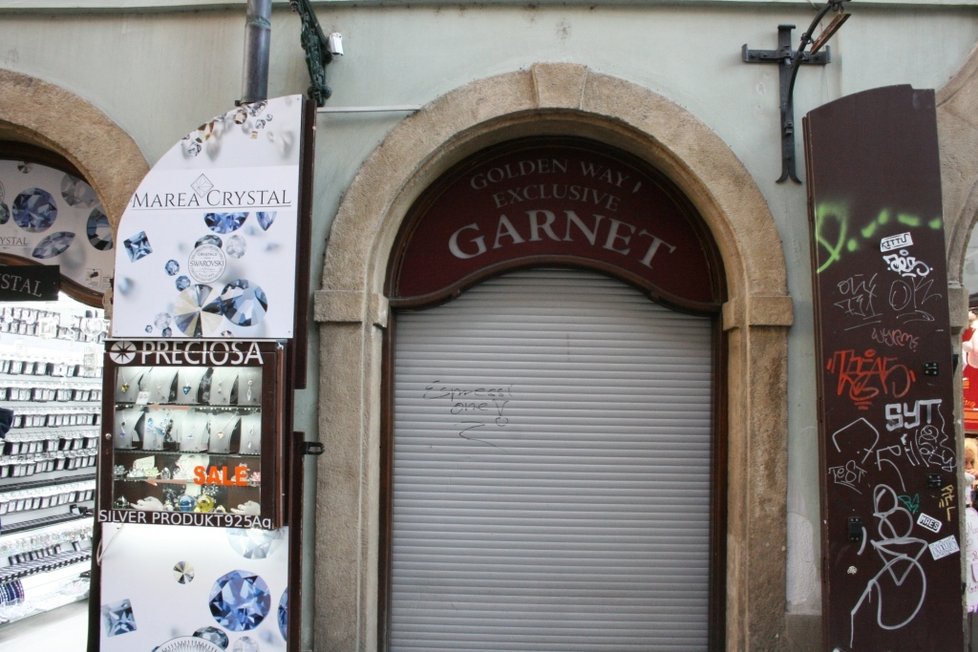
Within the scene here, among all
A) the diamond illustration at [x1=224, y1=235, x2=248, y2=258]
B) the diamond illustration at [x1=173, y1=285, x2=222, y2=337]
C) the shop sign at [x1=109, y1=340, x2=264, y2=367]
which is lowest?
the shop sign at [x1=109, y1=340, x2=264, y2=367]

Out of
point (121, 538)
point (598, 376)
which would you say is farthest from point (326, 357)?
point (598, 376)

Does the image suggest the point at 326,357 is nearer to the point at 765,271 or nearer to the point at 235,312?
the point at 235,312

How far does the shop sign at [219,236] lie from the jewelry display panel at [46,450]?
257cm

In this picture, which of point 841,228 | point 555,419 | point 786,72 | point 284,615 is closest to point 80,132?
point 284,615

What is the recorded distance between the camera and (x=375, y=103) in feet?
14.1

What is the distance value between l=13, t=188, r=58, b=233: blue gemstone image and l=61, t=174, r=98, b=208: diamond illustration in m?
0.13

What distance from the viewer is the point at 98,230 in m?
5.13

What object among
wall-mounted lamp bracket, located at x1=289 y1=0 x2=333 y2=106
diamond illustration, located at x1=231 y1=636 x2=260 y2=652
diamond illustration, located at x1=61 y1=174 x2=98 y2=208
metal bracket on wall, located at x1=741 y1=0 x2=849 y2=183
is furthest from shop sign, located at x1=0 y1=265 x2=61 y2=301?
metal bracket on wall, located at x1=741 y1=0 x2=849 y2=183

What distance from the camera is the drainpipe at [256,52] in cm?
386

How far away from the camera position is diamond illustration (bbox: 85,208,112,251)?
5.13 meters

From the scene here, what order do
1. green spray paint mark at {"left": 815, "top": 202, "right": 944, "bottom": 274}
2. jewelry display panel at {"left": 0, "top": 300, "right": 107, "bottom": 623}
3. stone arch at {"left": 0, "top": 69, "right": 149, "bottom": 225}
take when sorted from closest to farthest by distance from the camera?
1. green spray paint mark at {"left": 815, "top": 202, "right": 944, "bottom": 274}
2. stone arch at {"left": 0, "top": 69, "right": 149, "bottom": 225}
3. jewelry display panel at {"left": 0, "top": 300, "right": 107, "bottom": 623}

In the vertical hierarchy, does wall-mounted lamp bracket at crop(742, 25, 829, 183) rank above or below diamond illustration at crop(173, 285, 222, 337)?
above

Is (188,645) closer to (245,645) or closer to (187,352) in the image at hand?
(245,645)

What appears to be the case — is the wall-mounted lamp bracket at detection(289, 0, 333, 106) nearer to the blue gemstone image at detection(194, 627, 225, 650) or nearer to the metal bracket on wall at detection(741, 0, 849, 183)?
the metal bracket on wall at detection(741, 0, 849, 183)
